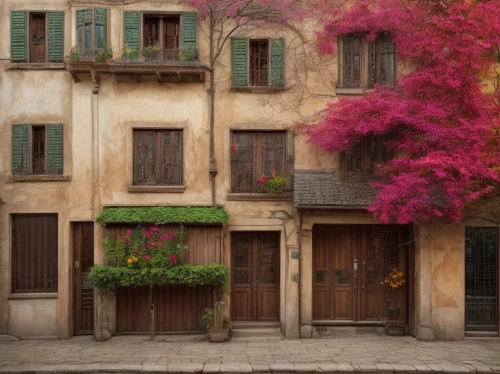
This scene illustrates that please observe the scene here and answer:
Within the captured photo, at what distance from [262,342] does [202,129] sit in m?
5.71

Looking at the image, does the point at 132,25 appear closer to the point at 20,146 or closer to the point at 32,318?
the point at 20,146

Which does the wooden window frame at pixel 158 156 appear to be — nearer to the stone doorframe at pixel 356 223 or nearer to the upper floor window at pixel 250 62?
the upper floor window at pixel 250 62

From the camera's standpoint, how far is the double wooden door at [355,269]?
44.4 ft

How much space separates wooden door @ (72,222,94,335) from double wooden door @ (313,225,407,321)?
6.10 meters

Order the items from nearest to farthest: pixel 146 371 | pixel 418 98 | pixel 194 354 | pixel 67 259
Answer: pixel 146 371
pixel 194 354
pixel 418 98
pixel 67 259

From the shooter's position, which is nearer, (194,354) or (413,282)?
(194,354)

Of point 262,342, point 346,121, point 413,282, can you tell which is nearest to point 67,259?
point 262,342

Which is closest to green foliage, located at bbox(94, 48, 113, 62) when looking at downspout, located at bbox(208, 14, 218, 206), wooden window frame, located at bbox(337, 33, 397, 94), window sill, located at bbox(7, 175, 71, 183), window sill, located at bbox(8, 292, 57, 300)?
downspout, located at bbox(208, 14, 218, 206)

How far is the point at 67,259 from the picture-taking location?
1299 centimetres

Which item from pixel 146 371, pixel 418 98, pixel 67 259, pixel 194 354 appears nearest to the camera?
pixel 146 371

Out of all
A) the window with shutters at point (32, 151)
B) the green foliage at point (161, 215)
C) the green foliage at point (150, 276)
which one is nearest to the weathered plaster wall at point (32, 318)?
the green foliage at point (150, 276)

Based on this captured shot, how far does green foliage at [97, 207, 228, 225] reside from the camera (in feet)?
40.9

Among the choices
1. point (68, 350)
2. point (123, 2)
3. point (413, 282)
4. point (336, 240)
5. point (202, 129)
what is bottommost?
point (68, 350)

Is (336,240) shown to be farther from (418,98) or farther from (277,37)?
(277,37)
